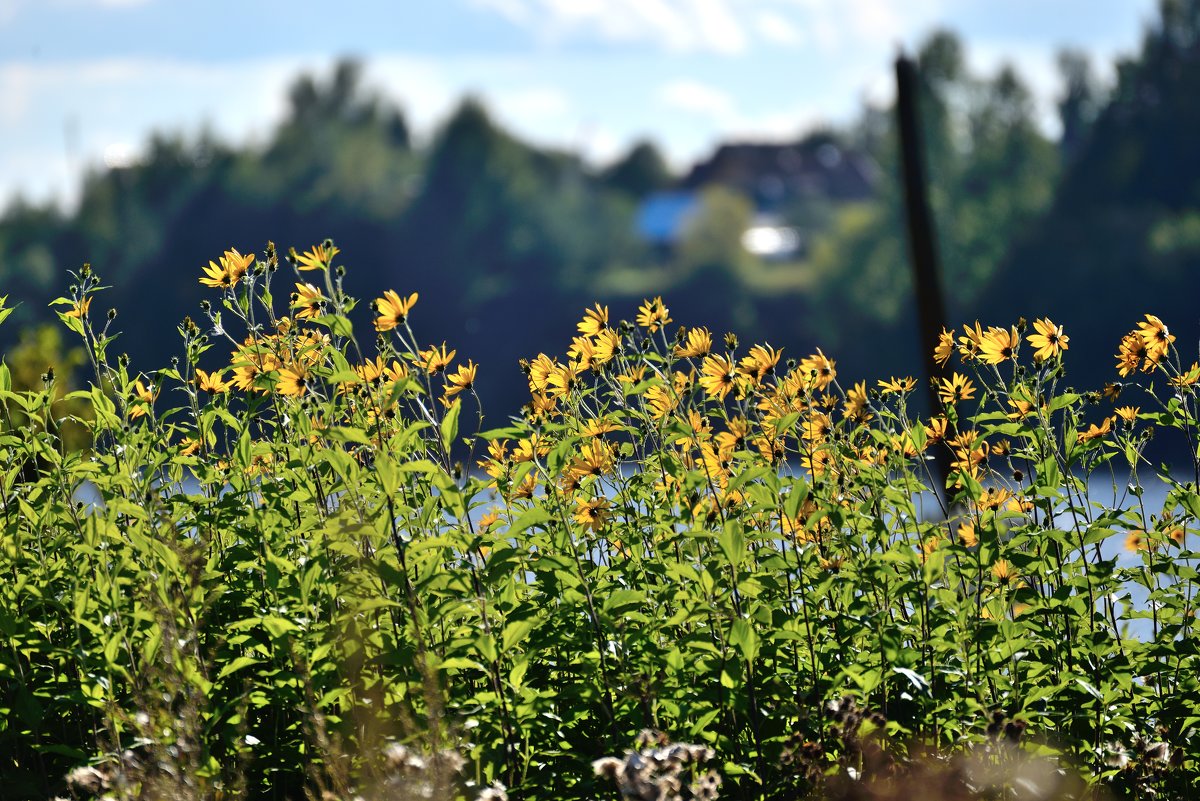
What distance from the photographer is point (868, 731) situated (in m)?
3.01

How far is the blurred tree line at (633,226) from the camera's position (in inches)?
1907

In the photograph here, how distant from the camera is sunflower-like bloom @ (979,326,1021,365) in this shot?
3.72 m

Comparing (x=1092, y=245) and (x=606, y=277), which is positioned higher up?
(x=606, y=277)

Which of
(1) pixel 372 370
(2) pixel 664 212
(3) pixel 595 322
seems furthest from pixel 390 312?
(2) pixel 664 212

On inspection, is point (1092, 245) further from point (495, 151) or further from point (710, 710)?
point (710, 710)

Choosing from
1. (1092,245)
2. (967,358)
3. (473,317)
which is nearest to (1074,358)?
(1092,245)

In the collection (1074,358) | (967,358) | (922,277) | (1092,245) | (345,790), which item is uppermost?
(1092,245)

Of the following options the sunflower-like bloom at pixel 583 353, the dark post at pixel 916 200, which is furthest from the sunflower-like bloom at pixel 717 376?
the dark post at pixel 916 200

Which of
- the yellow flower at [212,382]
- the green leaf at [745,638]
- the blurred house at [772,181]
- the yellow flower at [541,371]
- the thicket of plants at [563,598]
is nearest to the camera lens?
the green leaf at [745,638]

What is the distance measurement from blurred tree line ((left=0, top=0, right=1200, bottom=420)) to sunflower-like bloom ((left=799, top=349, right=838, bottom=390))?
38.1m

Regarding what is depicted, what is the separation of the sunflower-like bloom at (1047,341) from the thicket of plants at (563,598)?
0.06 metres

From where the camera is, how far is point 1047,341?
3.85m

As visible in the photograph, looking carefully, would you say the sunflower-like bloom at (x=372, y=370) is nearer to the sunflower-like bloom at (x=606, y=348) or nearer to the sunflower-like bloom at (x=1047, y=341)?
the sunflower-like bloom at (x=606, y=348)

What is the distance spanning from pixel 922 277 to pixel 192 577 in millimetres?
6998
